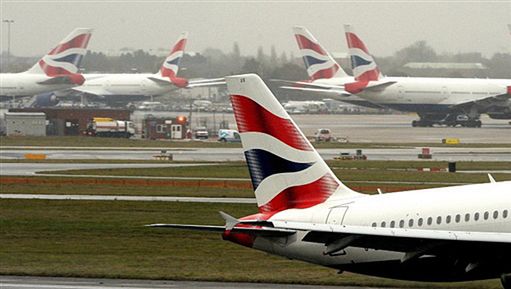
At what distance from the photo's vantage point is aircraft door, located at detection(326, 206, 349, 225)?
100ft

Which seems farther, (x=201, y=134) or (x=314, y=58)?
(x=314, y=58)

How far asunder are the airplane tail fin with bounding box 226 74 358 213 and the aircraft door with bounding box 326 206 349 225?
2.17ft

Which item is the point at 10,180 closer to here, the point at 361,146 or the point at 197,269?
the point at 197,269

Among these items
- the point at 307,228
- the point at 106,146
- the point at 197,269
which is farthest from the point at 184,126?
the point at 307,228

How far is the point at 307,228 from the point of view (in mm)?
26234

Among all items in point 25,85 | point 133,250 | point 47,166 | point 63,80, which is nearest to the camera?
point 133,250

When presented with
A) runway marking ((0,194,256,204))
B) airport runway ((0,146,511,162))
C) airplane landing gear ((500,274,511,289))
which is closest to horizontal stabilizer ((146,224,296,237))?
airplane landing gear ((500,274,511,289))

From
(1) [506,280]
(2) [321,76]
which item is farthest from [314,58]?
(1) [506,280]

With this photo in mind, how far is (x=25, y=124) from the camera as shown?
140 metres

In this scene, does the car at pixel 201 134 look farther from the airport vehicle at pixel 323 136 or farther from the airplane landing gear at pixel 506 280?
the airplane landing gear at pixel 506 280

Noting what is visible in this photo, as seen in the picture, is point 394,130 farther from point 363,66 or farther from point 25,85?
point 25,85

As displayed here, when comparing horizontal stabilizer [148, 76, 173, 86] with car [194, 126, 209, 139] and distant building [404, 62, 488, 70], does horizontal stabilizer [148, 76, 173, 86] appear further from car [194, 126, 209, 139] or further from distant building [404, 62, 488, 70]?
car [194, 126, 209, 139]

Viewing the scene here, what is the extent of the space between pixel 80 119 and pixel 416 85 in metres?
44.2

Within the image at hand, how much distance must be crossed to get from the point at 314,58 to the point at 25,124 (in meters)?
42.4
